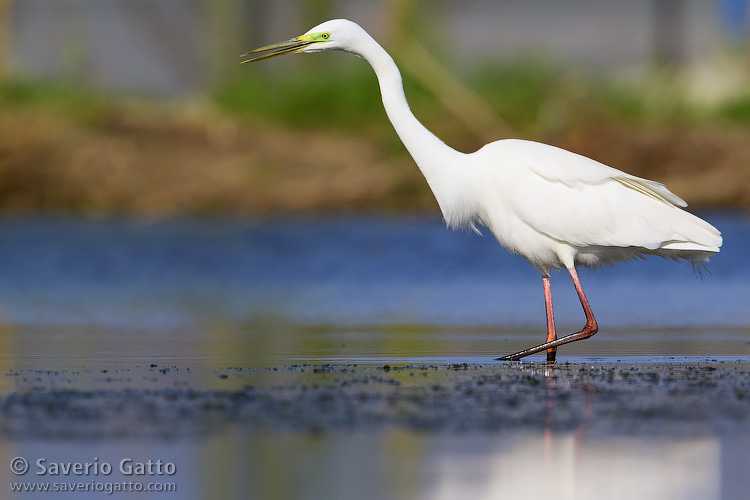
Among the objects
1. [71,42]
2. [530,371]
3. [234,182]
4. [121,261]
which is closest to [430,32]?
[234,182]

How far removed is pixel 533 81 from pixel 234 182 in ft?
18.2

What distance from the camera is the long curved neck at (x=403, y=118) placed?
28.2 ft

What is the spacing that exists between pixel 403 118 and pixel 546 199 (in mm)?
1075

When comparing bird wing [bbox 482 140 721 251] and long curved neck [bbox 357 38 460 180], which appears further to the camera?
long curved neck [bbox 357 38 460 180]

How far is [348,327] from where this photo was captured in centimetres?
998

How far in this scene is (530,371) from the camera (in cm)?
744

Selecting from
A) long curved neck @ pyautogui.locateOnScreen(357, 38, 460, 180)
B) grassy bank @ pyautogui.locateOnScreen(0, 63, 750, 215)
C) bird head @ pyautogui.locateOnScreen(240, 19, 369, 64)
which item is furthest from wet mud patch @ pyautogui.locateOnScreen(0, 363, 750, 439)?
grassy bank @ pyautogui.locateOnScreen(0, 63, 750, 215)

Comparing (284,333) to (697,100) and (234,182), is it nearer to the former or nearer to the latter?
(234,182)

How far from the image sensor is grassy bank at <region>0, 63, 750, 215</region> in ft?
75.7

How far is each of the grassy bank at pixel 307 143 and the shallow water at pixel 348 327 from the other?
1.37m

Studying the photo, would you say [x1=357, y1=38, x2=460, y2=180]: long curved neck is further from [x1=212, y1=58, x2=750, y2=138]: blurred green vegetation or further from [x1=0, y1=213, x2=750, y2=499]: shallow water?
[x1=212, y1=58, x2=750, y2=138]: blurred green vegetation

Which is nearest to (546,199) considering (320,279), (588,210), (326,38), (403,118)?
(588,210)

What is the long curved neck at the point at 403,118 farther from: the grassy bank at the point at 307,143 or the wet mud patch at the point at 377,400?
the grassy bank at the point at 307,143

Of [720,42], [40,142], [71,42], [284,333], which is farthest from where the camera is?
[720,42]
